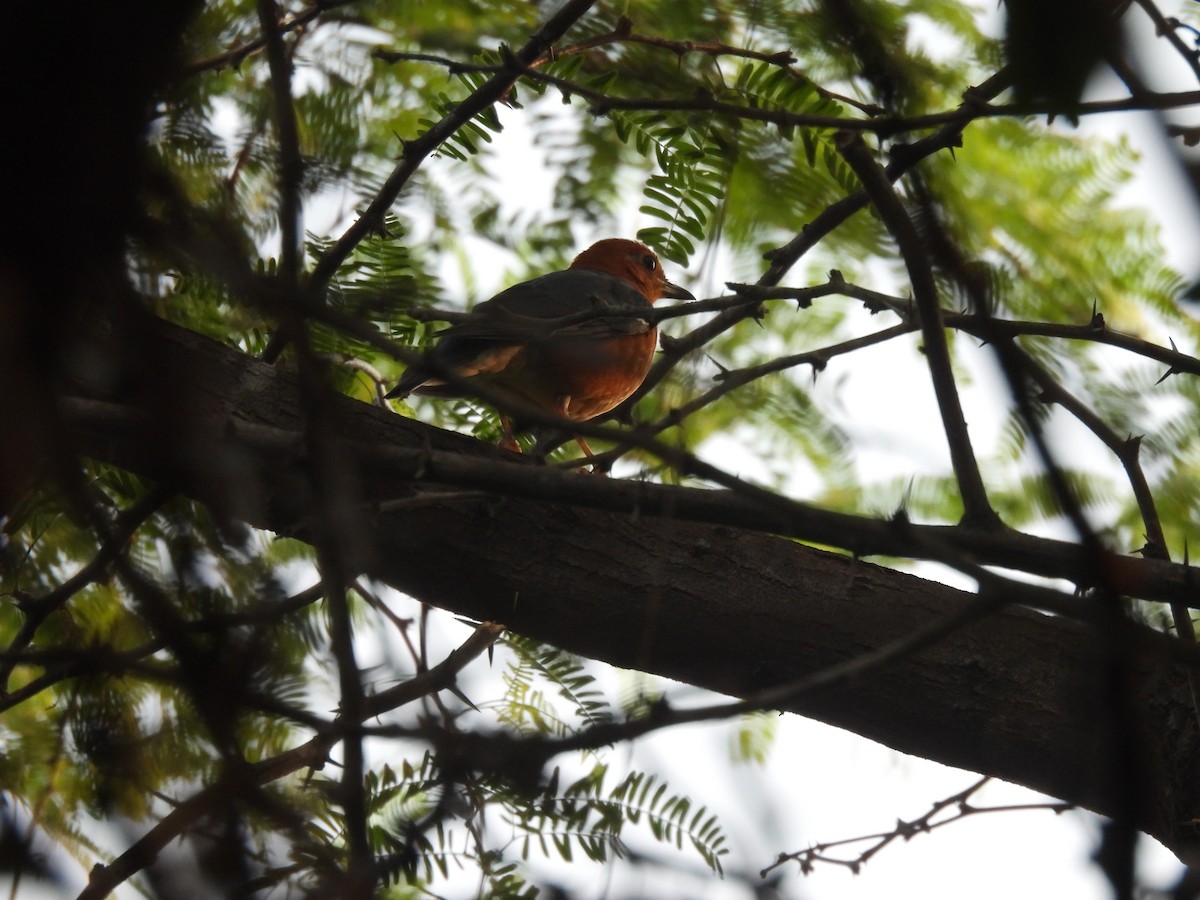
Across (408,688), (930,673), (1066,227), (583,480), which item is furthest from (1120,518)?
(408,688)

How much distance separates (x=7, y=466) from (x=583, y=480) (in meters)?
1.07

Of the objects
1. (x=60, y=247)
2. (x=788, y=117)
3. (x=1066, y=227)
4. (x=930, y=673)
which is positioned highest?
(x=1066, y=227)

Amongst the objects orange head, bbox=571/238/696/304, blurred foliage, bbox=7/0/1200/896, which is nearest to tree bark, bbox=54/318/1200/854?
blurred foliage, bbox=7/0/1200/896

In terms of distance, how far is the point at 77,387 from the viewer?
106 inches

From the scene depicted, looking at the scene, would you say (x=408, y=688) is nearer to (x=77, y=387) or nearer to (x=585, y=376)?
(x=77, y=387)

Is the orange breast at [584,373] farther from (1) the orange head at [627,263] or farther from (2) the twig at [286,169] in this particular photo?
(2) the twig at [286,169]

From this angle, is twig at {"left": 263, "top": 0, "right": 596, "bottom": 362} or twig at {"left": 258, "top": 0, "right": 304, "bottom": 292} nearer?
twig at {"left": 258, "top": 0, "right": 304, "bottom": 292}

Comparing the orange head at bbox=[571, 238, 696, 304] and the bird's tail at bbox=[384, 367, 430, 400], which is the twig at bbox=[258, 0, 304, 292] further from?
the orange head at bbox=[571, 238, 696, 304]

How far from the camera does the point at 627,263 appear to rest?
303 inches

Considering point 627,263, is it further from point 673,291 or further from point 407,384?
point 407,384

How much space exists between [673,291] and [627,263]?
361 mm

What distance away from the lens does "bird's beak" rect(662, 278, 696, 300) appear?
769cm

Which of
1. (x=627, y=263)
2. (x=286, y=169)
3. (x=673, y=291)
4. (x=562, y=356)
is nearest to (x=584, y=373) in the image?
(x=562, y=356)

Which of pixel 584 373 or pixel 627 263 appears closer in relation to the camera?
pixel 584 373
